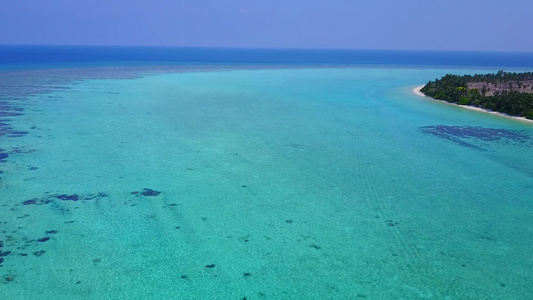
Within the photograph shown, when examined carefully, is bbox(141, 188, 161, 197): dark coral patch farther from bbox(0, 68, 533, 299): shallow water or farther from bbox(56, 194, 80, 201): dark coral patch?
bbox(56, 194, 80, 201): dark coral patch

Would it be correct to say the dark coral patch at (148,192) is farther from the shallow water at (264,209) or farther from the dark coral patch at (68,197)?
the dark coral patch at (68,197)

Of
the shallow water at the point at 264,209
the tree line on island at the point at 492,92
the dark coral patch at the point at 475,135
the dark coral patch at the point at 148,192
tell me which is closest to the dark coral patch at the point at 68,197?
the shallow water at the point at 264,209

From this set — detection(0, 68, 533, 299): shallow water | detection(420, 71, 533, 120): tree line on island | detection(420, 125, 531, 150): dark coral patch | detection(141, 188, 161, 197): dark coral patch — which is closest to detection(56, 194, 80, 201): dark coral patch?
detection(0, 68, 533, 299): shallow water

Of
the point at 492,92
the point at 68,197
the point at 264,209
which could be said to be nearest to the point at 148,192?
the point at 68,197

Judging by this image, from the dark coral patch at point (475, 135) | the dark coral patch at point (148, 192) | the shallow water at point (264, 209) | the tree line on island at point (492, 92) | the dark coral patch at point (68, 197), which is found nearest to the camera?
the shallow water at point (264, 209)

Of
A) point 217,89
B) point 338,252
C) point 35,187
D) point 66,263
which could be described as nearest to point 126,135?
point 35,187
